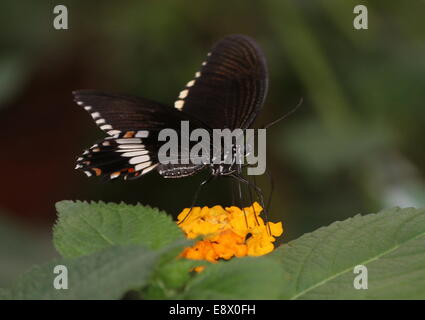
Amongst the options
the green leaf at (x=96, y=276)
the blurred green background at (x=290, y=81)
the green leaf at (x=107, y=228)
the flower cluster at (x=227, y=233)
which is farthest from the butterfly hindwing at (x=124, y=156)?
the blurred green background at (x=290, y=81)

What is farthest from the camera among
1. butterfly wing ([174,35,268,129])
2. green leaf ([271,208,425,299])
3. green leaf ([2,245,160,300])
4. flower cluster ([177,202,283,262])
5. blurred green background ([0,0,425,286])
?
blurred green background ([0,0,425,286])

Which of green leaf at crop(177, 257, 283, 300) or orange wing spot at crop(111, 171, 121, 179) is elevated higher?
orange wing spot at crop(111, 171, 121, 179)

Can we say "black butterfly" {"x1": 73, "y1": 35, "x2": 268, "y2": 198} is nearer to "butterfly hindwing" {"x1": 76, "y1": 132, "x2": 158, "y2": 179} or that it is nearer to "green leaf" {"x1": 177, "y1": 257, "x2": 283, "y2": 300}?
"butterfly hindwing" {"x1": 76, "y1": 132, "x2": 158, "y2": 179}

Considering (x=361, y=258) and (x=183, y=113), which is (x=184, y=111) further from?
(x=361, y=258)

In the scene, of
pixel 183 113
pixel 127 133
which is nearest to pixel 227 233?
pixel 183 113

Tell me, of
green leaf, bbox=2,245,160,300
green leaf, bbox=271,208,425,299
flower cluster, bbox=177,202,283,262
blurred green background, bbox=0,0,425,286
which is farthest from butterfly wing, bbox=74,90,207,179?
blurred green background, bbox=0,0,425,286

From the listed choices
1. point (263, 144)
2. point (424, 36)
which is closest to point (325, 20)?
point (424, 36)
